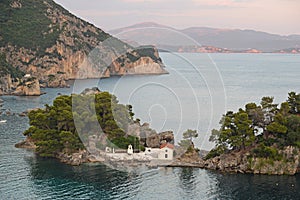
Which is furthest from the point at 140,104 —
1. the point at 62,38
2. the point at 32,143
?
the point at 62,38

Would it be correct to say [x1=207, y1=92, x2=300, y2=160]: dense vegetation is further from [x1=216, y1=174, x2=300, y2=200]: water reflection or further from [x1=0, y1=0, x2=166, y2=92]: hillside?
[x1=0, y1=0, x2=166, y2=92]: hillside

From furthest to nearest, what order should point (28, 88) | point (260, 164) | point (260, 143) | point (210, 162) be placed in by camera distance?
point (28, 88)
point (210, 162)
point (260, 143)
point (260, 164)

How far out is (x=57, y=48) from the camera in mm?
150500

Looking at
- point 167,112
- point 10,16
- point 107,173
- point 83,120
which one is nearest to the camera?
point 107,173

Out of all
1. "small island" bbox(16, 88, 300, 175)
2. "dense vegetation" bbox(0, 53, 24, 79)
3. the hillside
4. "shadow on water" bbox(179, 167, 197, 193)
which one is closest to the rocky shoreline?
"small island" bbox(16, 88, 300, 175)

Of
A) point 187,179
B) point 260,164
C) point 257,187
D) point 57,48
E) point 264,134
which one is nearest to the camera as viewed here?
point 257,187

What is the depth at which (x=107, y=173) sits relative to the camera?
45.5 m

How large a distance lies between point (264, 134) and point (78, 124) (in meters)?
19.0

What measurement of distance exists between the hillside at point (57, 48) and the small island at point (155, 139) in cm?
6922

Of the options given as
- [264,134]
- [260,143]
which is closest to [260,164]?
[260,143]

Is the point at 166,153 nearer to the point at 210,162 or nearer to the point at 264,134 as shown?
the point at 210,162

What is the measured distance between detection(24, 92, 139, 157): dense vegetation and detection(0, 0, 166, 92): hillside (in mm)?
67853

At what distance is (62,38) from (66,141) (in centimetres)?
10753

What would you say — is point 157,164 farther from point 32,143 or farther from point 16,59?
point 16,59
